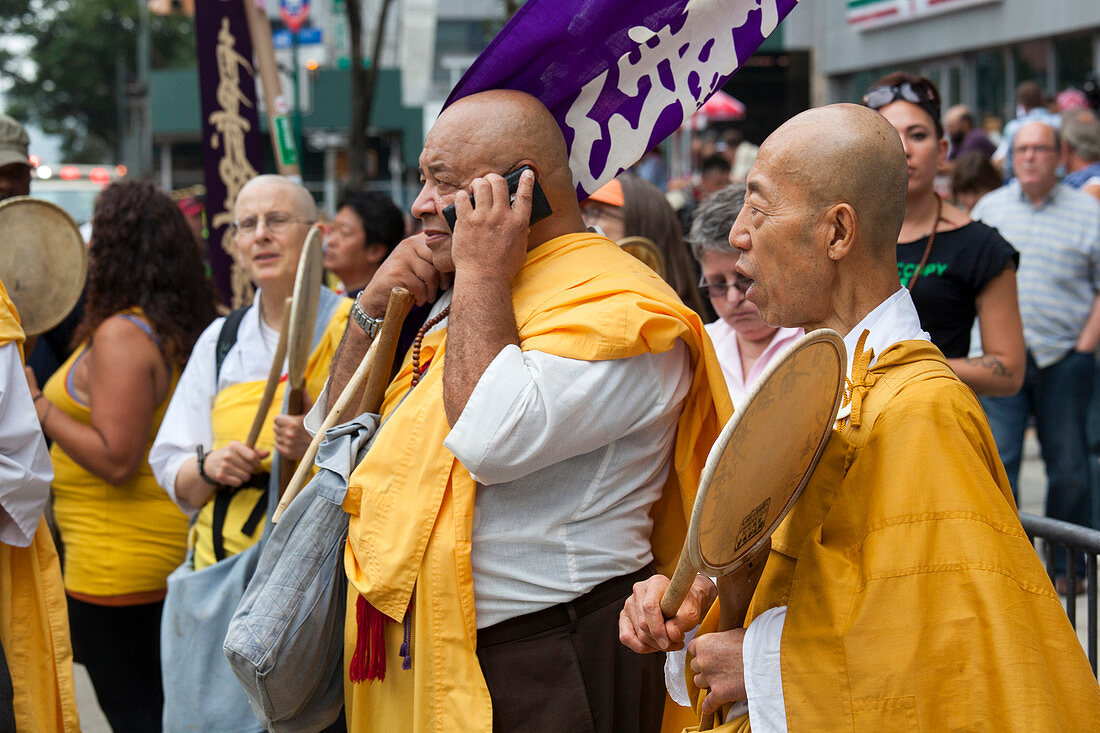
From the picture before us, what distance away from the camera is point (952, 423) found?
155 centimetres

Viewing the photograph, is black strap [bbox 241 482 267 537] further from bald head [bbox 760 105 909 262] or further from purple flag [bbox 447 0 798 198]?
bald head [bbox 760 105 909 262]

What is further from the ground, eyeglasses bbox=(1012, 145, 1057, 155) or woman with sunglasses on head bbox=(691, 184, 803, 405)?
eyeglasses bbox=(1012, 145, 1057, 155)

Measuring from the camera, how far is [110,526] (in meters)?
3.61

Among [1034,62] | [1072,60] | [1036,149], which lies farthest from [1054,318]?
[1034,62]

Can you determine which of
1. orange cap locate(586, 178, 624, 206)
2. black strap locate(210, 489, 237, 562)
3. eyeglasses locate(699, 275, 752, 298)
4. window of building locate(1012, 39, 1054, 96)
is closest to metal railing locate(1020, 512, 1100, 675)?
eyeglasses locate(699, 275, 752, 298)

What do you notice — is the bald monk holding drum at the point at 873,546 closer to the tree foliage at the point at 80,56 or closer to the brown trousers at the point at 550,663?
the brown trousers at the point at 550,663

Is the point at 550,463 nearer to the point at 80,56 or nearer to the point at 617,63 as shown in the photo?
the point at 617,63

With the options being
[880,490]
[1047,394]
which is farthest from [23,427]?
[1047,394]

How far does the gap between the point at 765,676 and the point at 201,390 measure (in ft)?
7.54

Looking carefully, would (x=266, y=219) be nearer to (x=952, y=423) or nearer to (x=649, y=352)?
(x=649, y=352)

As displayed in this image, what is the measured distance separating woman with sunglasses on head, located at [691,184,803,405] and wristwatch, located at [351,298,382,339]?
1023 millimetres

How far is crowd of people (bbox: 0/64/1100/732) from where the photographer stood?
1.53 metres

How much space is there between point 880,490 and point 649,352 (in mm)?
631

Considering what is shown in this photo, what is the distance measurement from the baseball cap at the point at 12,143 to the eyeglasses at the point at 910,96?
292 centimetres
